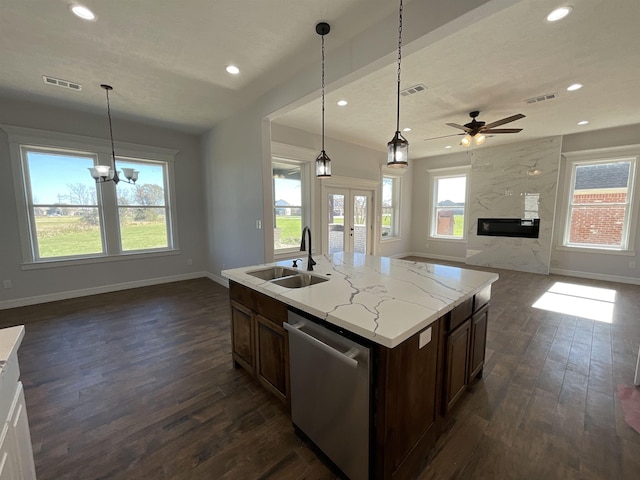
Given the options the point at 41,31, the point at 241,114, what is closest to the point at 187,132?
the point at 241,114

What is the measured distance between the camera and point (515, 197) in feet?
19.8

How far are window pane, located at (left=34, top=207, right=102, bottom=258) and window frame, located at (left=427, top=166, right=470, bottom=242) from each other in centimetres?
779

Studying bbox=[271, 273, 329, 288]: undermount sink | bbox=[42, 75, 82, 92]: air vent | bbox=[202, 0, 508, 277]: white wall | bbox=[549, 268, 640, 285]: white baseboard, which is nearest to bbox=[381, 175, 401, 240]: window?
bbox=[549, 268, 640, 285]: white baseboard

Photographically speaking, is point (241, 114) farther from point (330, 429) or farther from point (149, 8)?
point (330, 429)

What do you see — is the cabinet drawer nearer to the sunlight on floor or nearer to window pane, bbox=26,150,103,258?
the sunlight on floor

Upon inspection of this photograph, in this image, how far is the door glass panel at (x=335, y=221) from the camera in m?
5.72

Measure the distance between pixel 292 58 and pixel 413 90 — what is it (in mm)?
1650

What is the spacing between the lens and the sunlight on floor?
357cm

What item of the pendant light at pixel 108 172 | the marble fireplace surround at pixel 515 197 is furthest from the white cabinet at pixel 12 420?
the marble fireplace surround at pixel 515 197

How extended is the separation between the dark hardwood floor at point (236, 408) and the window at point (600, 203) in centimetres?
280

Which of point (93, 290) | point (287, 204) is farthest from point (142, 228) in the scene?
point (287, 204)

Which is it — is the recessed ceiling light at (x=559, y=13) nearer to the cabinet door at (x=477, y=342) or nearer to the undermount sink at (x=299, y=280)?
the cabinet door at (x=477, y=342)

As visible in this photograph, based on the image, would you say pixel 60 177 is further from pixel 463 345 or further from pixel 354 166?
pixel 463 345

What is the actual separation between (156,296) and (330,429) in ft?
13.2
